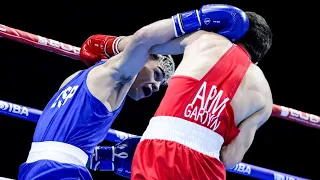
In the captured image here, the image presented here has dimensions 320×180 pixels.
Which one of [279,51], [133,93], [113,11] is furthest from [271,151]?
[133,93]

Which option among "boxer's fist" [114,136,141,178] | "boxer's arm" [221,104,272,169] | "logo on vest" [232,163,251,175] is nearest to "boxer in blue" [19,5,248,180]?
"boxer's fist" [114,136,141,178]

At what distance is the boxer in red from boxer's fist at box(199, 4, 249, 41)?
21 millimetres

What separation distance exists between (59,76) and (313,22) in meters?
2.35

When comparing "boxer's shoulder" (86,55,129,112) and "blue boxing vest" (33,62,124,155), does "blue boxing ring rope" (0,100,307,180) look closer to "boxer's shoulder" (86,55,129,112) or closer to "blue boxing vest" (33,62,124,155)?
"blue boxing vest" (33,62,124,155)

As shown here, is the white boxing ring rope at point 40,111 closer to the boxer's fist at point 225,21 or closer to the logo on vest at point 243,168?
the logo on vest at point 243,168

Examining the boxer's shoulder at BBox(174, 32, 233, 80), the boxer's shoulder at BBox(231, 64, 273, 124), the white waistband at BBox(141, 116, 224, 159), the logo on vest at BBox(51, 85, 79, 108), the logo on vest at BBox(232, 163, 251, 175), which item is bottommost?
the logo on vest at BBox(232, 163, 251, 175)

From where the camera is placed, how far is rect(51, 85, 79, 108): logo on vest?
7.20 feet

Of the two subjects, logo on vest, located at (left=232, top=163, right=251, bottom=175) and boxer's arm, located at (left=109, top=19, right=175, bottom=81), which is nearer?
boxer's arm, located at (left=109, top=19, right=175, bottom=81)

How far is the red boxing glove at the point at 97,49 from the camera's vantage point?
7.64ft

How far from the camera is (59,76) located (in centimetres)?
426

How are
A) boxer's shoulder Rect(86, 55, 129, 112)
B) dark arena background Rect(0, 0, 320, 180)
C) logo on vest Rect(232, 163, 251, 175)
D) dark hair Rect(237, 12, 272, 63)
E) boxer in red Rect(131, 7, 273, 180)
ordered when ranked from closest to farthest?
boxer in red Rect(131, 7, 273, 180) → dark hair Rect(237, 12, 272, 63) → boxer's shoulder Rect(86, 55, 129, 112) → logo on vest Rect(232, 163, 251, 175) → dark arena background Rect(0, 0, 320, 180)

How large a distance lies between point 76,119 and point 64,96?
0.48 feet

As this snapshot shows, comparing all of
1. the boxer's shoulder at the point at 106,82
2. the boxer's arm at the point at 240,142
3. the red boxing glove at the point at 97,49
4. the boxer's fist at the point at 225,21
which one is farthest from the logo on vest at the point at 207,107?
the red boxing glove at the point at 97,49

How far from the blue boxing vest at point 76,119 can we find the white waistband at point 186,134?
0.57 m
